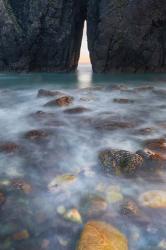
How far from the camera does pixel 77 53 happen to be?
3178cm

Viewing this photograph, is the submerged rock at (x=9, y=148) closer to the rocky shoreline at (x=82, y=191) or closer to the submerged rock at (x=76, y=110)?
the rocky shoreline at (x=82, y=191)

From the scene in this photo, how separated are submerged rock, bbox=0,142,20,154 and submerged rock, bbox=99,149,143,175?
1.76m

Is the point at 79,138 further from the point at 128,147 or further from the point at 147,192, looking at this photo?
the point at 147,192

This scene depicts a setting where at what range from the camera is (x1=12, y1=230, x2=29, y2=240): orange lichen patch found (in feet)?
12.3

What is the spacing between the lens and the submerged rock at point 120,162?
5.25m

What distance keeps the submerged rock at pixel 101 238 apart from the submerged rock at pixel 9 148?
9.48 ft

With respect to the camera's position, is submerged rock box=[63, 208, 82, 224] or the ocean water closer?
the ocean water

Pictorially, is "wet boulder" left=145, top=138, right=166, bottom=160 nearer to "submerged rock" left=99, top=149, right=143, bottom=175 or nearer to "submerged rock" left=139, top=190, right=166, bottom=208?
"submerged rock" left=99, top=149, right=143, bottom=175

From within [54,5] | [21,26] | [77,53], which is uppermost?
[54,5]

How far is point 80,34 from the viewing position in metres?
30.8

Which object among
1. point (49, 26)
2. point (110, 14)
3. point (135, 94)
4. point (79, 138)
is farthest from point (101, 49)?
point (79, 138)

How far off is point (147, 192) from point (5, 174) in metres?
2.27

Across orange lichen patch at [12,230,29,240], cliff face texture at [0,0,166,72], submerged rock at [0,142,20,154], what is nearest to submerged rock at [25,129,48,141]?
submerged rock at [0,142,20,154]

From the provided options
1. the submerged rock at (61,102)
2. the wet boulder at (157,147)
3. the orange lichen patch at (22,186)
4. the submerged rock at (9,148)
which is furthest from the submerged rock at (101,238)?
the submerged rock at (61,102)
